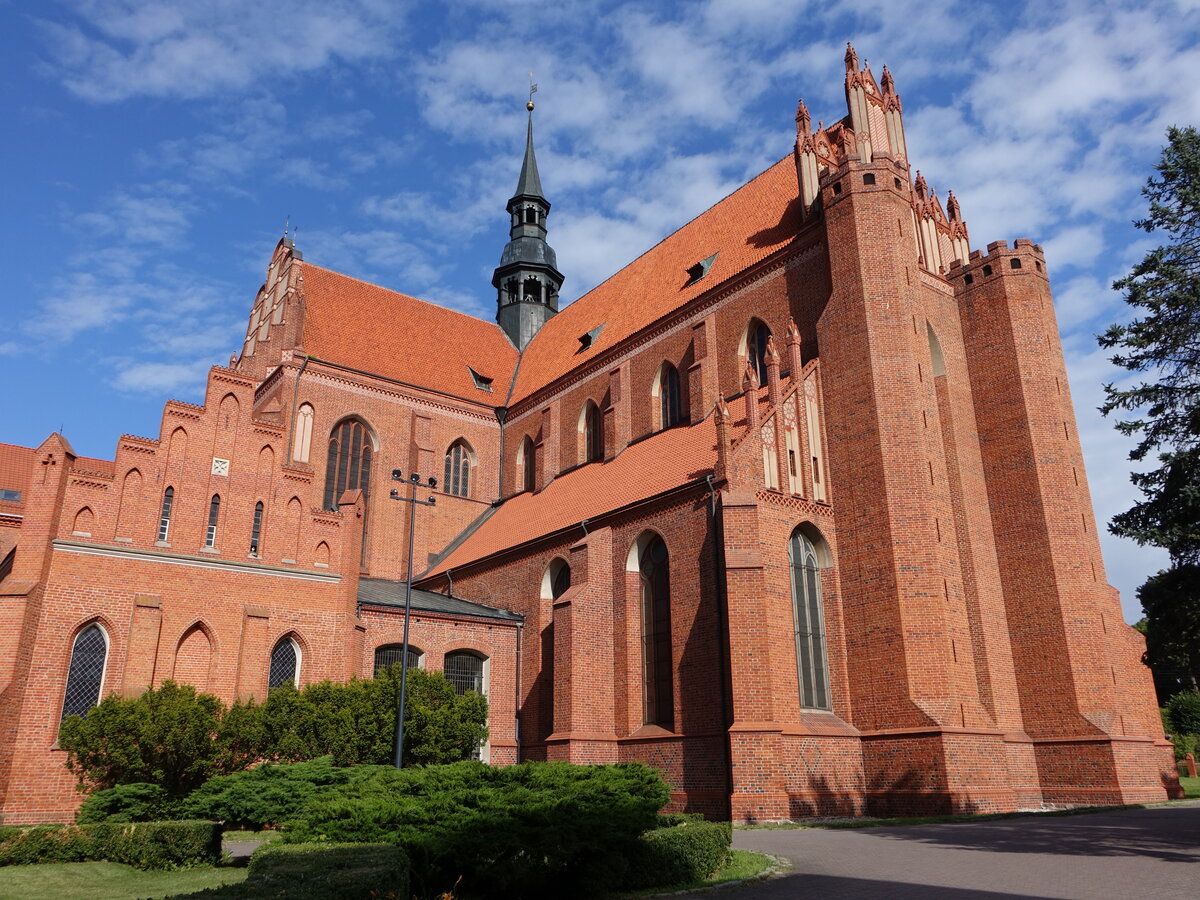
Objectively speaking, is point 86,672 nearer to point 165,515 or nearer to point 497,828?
point 165,515

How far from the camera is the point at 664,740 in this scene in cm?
1980

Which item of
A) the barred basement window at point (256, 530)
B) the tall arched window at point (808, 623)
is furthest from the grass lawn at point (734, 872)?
the barred basement window at point (256, 530)

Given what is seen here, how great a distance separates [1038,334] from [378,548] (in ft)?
66.9

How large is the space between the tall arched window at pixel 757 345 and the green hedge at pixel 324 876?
60.5ft

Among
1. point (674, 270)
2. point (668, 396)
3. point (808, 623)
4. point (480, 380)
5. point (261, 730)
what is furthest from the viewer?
point (480, 380)

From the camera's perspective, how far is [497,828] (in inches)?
346

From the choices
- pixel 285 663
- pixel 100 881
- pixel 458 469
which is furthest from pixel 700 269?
pixel 100 881

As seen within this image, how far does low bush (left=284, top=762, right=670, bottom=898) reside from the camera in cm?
873

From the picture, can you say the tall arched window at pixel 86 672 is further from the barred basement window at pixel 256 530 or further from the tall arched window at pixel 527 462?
the tall arched window at pixel 527 462

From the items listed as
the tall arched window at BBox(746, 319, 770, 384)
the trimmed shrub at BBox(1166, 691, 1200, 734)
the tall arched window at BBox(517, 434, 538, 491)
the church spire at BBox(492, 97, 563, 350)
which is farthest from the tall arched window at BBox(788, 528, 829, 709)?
the trimmed shrub at BBox(1166, 691, 1200, 734)

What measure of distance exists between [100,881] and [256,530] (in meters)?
10.8

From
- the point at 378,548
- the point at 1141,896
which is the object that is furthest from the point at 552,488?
the point at 1141,896

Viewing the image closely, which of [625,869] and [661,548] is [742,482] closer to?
[661,548]

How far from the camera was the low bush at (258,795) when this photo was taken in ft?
51.0
